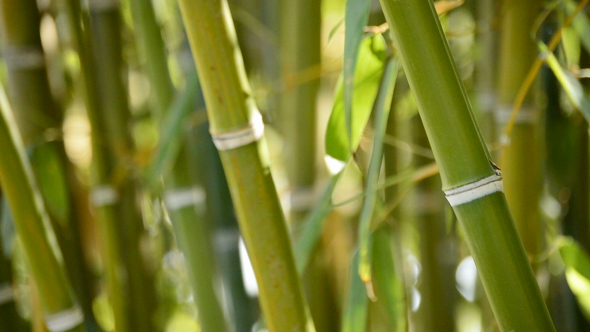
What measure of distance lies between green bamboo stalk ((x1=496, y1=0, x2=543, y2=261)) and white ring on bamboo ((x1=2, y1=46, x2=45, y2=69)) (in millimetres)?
459

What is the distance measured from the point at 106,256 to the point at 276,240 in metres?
0.32

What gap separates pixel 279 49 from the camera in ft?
1.76

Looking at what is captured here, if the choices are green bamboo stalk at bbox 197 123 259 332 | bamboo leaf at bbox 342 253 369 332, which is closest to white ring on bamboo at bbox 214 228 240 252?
green bamboo stalk at bbox 197 123 259 332

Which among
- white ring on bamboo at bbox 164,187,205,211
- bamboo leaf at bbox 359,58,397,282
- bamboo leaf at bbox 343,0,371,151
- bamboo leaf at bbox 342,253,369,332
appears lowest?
bamboo leaf at bbox 342,253,369,332

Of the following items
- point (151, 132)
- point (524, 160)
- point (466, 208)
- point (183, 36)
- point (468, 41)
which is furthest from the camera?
point (151, 132)

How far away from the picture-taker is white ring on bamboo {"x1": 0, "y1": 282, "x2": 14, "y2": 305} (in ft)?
1.63

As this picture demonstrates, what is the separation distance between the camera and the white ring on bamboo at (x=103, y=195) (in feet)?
1.72

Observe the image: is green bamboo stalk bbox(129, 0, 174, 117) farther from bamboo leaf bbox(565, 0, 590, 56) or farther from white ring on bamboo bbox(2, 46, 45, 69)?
bamboo leaf bbox(565, 0, 590, 56)

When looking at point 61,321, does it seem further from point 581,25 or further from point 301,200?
point 581,25

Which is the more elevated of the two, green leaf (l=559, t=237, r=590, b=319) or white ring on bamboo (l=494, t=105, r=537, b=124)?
white ring on bamboo (l=494, t=105, r=537, b=124)

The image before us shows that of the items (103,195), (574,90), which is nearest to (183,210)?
(103,195)

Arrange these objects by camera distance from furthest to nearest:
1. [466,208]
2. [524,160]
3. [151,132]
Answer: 1. [151,132]
2. [524,160]
3. [466,208]

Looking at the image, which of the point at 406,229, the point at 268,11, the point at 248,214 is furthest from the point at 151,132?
the point at 248,214

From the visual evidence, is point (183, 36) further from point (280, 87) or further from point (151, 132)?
point (151, 132)
